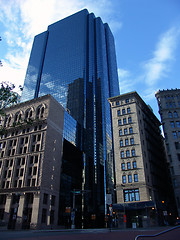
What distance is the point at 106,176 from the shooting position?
10125 centimetres

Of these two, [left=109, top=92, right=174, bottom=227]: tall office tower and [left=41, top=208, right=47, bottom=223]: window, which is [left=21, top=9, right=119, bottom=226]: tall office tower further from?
[left=109, top=92, right=174, bottom=227]: tall office tower

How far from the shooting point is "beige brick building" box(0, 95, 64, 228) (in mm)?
58250

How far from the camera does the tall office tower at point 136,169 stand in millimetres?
55094

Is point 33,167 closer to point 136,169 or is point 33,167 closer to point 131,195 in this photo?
point 131,195

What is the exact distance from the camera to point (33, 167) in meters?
63.7

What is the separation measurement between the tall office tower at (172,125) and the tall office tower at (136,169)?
16.3 ft

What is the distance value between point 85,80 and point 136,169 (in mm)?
76540

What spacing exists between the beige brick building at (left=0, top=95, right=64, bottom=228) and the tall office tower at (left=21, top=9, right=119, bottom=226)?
2696 cm

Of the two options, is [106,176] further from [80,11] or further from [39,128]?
[80,11]

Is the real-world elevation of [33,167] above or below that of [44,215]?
above

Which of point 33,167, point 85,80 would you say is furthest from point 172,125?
point 85,80

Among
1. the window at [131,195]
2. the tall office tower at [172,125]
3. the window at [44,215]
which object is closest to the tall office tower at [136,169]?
the window at [131,195]

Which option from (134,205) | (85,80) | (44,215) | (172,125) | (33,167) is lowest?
(44,215)

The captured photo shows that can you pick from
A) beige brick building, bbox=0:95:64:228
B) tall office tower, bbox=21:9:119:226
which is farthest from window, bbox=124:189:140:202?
tall office tower, bbox=21:9:119:226
